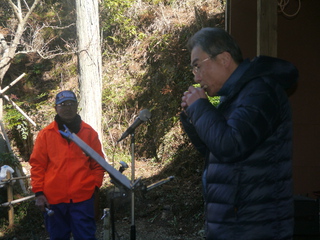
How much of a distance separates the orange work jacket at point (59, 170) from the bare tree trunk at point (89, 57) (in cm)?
651

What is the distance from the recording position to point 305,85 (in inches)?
233

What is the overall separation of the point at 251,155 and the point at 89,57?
951 centimetres

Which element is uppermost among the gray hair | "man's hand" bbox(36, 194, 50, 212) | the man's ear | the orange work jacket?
the gray hair

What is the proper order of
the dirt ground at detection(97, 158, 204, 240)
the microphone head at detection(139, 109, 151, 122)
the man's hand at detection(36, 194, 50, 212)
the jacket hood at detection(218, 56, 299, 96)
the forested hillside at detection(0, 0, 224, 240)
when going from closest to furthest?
1. the jacket hood at detection(218, 56, 299, 96)
2. the microphone head at detection(139, 109, 151, 122)
3. the man's hand at detection(36, 194, 50, 212)
4. the dirt ground at detection(97, 158, 204, 240)
5. the forested hillside at detection(0, 0, 224, 240)

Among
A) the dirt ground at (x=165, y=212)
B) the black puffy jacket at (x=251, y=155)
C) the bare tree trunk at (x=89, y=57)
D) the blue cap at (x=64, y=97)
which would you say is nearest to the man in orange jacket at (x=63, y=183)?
the blue cap at (x=64, y=97)

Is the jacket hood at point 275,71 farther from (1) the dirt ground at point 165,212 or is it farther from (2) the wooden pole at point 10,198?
(2) the wooden pole at point 10,198

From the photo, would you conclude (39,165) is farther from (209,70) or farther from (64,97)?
(209,70)

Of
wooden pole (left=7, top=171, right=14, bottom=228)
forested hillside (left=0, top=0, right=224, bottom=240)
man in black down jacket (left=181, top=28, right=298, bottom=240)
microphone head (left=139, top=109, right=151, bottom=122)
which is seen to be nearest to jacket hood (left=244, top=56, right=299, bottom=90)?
man in black down jacket (left=181, top=28, right=298, bottom=240)

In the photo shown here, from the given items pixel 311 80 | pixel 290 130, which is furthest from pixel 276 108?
pixel 311 80

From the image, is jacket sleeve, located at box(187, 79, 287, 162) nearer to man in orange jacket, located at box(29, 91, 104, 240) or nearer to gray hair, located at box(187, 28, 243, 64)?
gray hair, located at box(187, 28, 243, 64)

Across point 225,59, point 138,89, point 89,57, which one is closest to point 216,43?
point 225,59

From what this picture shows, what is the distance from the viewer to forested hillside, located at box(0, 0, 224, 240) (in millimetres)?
8067

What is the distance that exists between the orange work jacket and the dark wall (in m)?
2.91

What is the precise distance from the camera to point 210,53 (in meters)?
2.01
